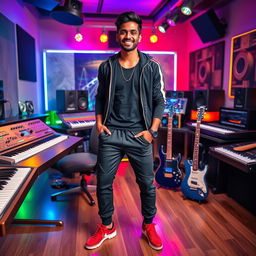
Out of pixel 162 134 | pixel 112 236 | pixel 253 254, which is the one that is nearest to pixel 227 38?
pixel 162 134

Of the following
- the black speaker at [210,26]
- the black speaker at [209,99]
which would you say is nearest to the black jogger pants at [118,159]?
the black speaker at [209,99]

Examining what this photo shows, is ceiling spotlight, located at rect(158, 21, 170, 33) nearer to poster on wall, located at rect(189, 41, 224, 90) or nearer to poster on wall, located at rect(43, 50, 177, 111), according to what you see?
poster on wall, located at rect(189, 41, 224, 90)

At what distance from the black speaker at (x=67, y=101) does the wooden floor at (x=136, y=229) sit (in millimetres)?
1396

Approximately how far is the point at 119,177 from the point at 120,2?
9.32 ft

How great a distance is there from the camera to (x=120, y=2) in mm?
4000

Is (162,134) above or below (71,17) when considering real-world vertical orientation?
below

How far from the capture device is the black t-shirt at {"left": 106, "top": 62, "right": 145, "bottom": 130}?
65.8 inches

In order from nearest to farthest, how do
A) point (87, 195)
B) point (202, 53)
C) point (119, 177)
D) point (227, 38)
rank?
point (87, 195)
point (119, 177)
point (227, 38)
point (202, 53)

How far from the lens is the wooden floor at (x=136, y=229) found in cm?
176

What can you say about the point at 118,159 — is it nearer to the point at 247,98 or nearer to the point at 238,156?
the point at 238,156

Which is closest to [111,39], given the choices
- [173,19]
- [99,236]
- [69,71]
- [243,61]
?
[69,71]

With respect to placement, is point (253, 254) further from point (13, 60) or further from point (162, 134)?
point (13, 60)

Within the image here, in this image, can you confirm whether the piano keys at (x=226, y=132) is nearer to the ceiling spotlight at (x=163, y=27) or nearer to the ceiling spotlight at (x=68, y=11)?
the ceiling spotlight at (x=163, y=27)

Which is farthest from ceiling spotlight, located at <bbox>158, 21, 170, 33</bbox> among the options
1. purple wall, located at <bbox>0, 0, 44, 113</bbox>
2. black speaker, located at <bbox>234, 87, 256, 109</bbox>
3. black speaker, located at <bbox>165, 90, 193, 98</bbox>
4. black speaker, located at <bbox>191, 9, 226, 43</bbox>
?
purple wall, located at <bbox>0, 0, 44, 113</bbox>
